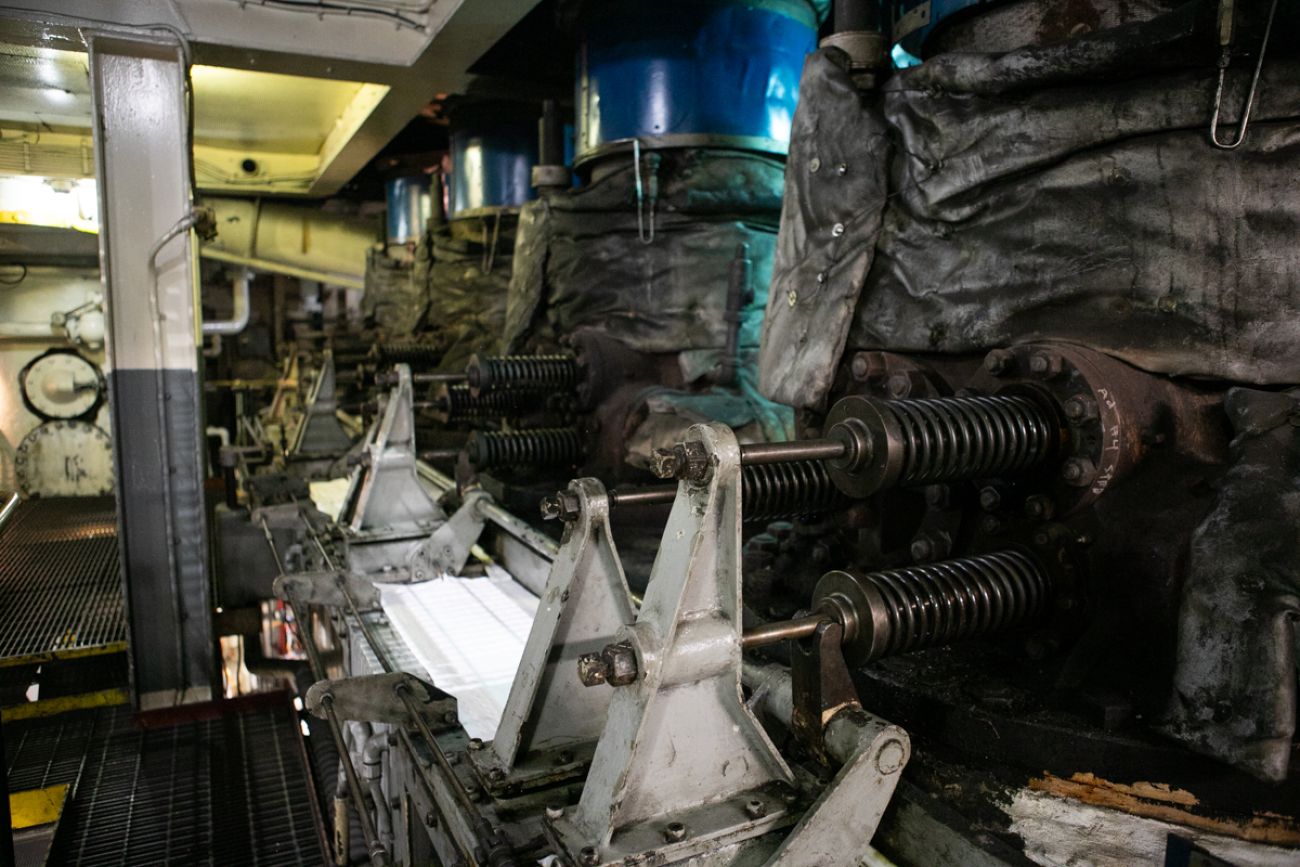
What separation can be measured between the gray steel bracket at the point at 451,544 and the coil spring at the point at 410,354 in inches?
130

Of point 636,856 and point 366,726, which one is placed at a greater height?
point 636,856

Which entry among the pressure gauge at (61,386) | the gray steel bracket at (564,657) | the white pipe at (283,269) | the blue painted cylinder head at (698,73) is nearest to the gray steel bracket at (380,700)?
the gray steel bracket at (564,657)

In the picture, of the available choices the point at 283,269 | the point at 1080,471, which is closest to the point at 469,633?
the point at 1080,471

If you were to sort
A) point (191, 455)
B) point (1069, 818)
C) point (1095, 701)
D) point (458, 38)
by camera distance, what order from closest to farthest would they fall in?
point (1069, 818) → point (1095, 701) → point (191, 455) → point (458, 38)

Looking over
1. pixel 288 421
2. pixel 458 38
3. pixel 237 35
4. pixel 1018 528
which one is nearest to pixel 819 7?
pixel 458 38

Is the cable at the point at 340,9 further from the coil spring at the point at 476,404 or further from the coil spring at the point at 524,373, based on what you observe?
the coil spring at the point at 476,404

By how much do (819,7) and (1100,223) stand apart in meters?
3.45

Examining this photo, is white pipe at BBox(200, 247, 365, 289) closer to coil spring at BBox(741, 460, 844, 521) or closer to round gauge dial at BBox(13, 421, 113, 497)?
round gauge dial at BBox(13, 421, 113, 497)

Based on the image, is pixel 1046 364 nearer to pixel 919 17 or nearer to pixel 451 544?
pixel 919 17

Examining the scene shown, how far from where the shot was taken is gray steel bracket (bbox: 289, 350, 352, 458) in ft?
21.5

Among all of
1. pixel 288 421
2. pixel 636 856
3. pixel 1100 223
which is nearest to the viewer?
pixel 636 856

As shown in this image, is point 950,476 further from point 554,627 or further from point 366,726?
point 366,726

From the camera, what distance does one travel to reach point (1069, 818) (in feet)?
4.91

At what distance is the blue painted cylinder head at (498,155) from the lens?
6965 mm
